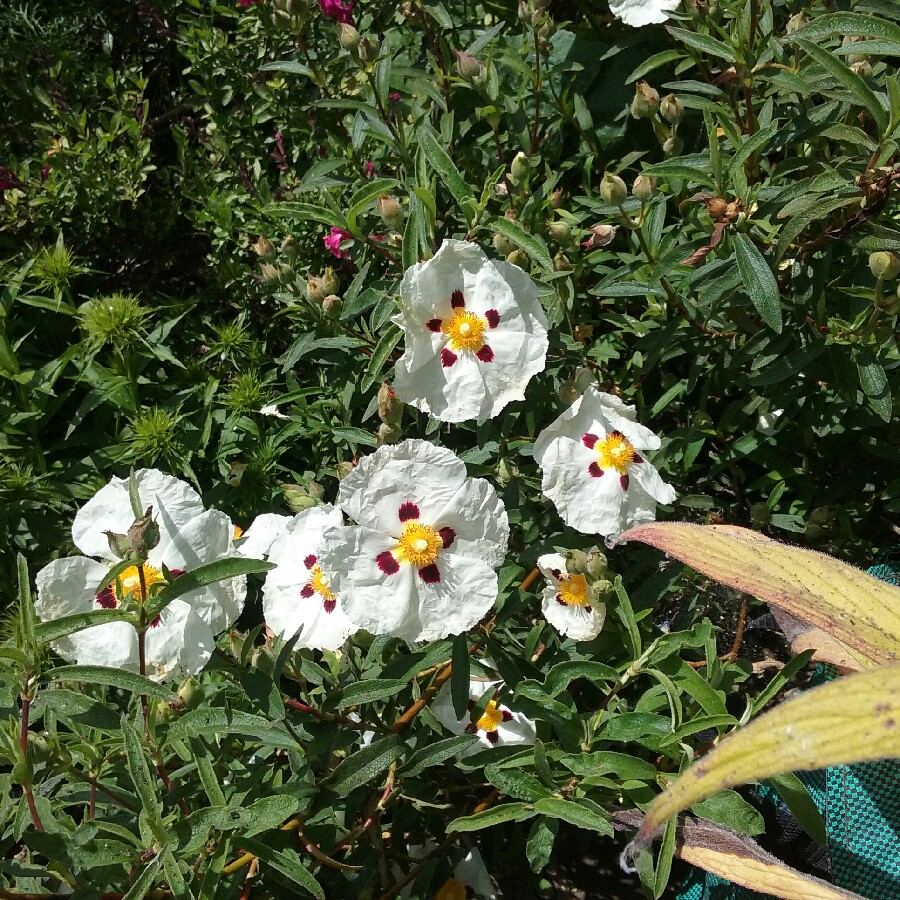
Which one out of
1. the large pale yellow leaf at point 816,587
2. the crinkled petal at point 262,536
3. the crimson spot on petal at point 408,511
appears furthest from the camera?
the crinkled petal at point 262,536

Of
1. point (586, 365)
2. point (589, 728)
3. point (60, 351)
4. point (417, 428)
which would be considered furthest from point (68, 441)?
point (589, 728)

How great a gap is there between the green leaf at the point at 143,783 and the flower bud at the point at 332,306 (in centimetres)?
114

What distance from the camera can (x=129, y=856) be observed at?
1810 millimetres

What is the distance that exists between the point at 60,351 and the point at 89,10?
1572mm

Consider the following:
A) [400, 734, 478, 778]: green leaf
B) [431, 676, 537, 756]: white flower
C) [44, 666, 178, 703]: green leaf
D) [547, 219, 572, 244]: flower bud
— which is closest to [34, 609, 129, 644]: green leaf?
[44, 666, 178, 703]: green leaf

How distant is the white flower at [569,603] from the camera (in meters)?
2.29

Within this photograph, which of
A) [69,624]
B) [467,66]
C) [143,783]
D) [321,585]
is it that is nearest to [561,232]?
Result: [467,66]

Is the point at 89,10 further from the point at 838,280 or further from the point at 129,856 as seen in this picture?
the point at 129,856

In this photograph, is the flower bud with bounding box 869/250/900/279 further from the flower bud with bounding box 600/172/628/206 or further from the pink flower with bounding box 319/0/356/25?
the pink flower with bounding box 319/0/356/25

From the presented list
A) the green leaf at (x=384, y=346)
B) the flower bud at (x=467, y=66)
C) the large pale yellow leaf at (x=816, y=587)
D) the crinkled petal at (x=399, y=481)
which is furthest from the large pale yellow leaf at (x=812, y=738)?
the flower bud at (x=467, y=66)

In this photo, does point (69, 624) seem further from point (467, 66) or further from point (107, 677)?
point (467, 66)

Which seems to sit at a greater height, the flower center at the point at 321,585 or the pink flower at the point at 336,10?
the pink flower at the point at 336,10

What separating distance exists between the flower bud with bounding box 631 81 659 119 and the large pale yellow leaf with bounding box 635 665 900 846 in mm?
1729

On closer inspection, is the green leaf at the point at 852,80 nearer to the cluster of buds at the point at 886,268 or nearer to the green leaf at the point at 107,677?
the cluster of buds at the point at 886,268
